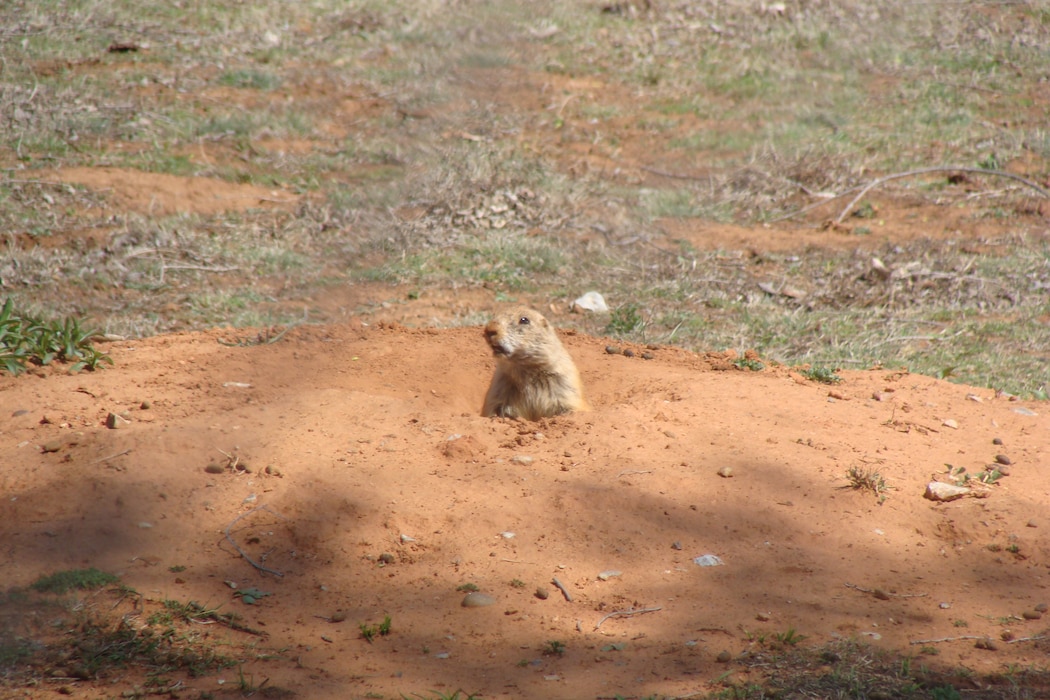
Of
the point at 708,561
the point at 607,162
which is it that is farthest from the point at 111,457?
the point at 607,162

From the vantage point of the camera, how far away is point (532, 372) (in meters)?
5.61

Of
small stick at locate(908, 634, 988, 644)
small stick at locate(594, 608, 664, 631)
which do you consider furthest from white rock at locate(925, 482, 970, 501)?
small stick at locate(594, 608, 664, 631)

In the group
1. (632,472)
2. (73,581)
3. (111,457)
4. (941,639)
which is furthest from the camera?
(632,472)

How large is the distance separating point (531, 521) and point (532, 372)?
7.08ft

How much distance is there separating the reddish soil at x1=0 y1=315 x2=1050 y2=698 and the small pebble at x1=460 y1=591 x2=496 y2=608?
30 mm

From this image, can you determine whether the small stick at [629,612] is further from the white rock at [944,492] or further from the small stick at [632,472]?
the white rock at [944,492]

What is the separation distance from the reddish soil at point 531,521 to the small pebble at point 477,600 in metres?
0.03

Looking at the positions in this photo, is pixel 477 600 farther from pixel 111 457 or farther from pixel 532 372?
pixel 532 372

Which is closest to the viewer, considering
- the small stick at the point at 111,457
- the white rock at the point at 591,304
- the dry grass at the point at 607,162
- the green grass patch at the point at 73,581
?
the green grass patch at the point at 73,581

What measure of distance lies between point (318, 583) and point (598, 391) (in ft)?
9.28

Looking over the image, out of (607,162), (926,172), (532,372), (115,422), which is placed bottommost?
(532,372)

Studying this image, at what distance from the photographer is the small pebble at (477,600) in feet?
9.77

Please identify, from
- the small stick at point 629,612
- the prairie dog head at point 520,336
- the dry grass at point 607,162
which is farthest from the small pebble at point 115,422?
the small stick at point 629,612

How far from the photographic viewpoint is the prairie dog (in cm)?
542
